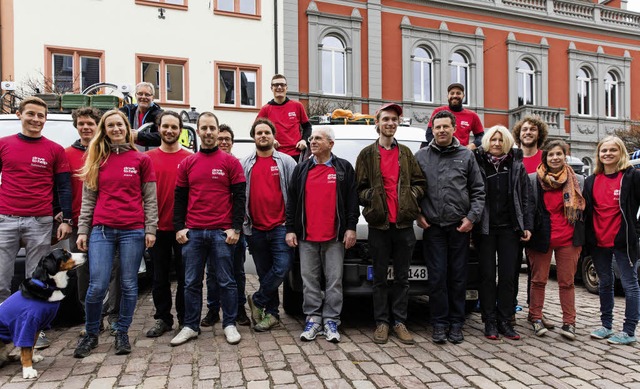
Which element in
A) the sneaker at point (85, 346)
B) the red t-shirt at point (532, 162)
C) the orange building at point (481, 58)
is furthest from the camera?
the orange building at point (481, 58)

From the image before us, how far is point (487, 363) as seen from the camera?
3965 mm

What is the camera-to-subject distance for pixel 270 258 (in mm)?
4832

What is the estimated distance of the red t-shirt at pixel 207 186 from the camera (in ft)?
14.3

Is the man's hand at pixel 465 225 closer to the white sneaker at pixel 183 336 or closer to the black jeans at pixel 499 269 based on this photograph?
the black jeans at pixel 499 269

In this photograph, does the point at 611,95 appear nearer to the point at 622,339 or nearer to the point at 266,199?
the point at 622,339

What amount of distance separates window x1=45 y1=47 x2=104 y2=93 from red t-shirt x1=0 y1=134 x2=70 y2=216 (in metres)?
11.6

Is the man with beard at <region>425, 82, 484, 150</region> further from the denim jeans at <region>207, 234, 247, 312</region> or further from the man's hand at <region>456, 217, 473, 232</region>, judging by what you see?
the denim jeans at <region>207, 234, 247, 312</region>

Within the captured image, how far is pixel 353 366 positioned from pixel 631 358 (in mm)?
2374

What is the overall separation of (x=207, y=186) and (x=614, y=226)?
375 centimetres

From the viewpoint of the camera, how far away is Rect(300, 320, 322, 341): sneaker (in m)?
4.45

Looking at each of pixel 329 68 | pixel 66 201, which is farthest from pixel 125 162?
pixel 329 68

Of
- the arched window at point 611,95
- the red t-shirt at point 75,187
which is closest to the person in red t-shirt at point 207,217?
the red t-shirt at point 75,187

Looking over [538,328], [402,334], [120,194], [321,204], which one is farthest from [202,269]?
[538,328]

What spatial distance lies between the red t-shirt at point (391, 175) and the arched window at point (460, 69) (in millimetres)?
16927
